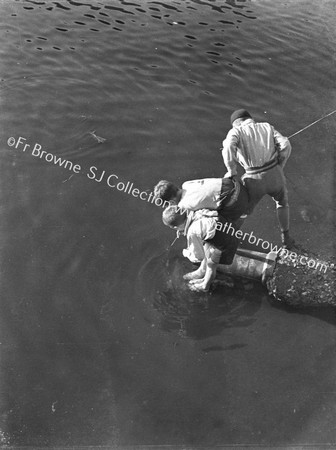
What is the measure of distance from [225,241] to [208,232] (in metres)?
0.28

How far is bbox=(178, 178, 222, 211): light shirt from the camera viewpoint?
206 inches

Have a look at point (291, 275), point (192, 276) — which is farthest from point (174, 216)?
point (291, 275)

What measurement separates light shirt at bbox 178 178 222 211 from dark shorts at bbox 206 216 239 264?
26cm

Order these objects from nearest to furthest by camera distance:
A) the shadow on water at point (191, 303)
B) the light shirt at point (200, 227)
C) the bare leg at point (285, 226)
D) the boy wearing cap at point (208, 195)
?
the boy wearing cap at point (208, 195) → the light shirt at point (200, 227) → the shadow on water at point (191, 303) → the bare leg at point (285, 226)

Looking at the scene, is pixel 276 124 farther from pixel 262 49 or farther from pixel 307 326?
pixel 307 326

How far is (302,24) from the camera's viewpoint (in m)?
11.6

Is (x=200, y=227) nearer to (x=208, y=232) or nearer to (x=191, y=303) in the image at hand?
(x=208, y=232)

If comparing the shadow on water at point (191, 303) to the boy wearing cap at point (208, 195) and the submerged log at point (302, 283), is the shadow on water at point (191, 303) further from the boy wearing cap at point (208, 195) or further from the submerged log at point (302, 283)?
the boy wearing cap at point (208, 195)

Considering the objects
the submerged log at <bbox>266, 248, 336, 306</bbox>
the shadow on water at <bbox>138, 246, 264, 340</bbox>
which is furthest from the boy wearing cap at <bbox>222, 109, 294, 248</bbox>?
the shadow on water at <bbox>138, 246, 264, 340</bbox>

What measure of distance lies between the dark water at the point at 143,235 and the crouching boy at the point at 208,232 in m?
0.75

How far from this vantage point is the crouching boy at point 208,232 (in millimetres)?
5355

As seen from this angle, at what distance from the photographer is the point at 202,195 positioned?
17.2ft

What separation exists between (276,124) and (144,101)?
104 inches

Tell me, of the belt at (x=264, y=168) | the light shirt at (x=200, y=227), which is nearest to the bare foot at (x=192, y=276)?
the light shirt at (x=200, y=227)
